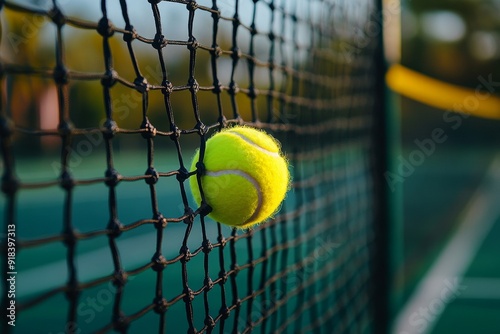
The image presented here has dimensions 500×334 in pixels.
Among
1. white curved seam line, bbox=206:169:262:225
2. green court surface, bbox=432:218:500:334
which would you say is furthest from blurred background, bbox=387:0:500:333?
white curved seam line, bbox=206:169:262:225

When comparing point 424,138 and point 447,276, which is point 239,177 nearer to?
point 447,276

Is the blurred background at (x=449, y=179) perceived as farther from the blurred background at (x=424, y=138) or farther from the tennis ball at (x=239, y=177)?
the tennis ball at (x=239, y=177)

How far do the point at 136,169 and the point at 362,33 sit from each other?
442 inches

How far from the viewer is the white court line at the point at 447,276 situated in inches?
145

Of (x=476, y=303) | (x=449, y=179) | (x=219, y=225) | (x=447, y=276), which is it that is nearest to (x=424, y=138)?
(x=449, y=179)

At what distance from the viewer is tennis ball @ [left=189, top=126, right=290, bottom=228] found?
4.63ft

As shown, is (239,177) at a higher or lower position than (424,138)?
higher

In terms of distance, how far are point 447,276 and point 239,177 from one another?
374cm

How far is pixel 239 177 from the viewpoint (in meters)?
1.42

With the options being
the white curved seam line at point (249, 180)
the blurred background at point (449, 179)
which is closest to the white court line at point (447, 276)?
the blurred background at point (449, 179)

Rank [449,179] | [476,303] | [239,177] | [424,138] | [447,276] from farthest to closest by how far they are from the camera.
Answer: [424,138] < [449,179] < [447,276] < [476,303] < [239,177]

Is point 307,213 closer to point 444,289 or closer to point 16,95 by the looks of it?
point 444,289

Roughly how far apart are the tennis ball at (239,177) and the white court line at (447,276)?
213cm

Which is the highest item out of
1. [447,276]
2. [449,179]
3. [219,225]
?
[219,225]
